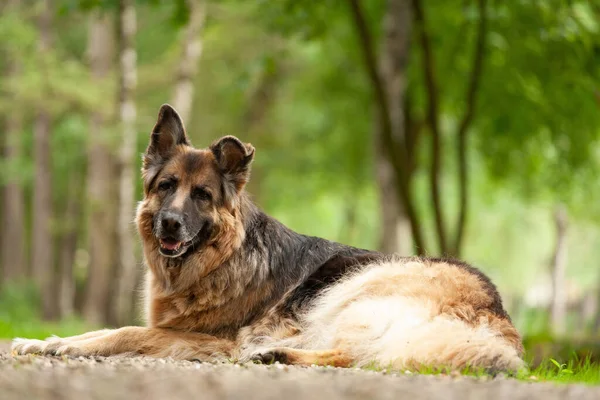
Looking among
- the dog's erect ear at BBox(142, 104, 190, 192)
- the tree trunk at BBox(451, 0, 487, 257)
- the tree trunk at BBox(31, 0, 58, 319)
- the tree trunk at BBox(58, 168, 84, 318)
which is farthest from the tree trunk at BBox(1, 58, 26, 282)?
the dog's erect ear at BBox(142, 104, 190, 192)

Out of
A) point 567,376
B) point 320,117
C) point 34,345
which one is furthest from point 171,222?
point 320,117

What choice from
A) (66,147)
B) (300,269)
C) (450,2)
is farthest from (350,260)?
(66,147)

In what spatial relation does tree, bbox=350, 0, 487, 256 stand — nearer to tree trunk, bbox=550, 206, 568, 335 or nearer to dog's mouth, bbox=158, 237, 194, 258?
dog's mouth, bbox=158, 237, 194, 258

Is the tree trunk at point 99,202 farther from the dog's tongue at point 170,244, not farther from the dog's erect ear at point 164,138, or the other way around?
the dog's tongue at point 170,244

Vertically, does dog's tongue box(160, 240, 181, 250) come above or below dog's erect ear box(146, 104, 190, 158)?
below

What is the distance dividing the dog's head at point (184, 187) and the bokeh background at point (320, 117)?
11.9 feet

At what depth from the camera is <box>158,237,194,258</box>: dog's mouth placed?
6.40 m

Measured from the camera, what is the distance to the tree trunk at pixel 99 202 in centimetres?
1886

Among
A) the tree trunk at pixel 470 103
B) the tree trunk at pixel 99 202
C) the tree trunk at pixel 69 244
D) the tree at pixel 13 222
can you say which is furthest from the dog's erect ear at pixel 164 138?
the tree trunk at pixel 69 244

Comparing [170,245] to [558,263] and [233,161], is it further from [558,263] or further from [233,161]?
[558,263]

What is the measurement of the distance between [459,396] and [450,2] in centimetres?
975

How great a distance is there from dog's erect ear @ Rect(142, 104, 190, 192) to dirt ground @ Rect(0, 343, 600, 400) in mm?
2625

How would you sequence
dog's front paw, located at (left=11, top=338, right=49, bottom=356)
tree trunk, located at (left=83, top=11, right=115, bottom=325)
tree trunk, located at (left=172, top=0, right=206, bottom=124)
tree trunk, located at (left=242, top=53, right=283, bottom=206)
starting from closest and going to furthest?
dog's front paw, located at (left=11, top=338, right=49, bottom=356) < tree trunk, located at (left=172, top=0, right=206, bottom=124) < tree trunk, located at (left=83, top=11, right=115, bottom=325) < tree trunk, located at (left=242, top=53, right=283, bottom=206)

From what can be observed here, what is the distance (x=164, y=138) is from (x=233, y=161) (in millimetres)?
651
